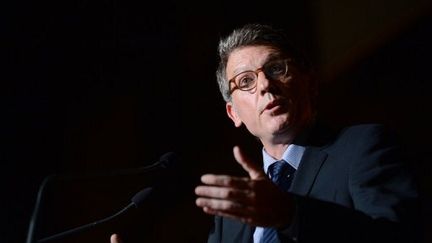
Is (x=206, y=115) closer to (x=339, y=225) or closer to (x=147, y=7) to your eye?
(x=147, y=7)

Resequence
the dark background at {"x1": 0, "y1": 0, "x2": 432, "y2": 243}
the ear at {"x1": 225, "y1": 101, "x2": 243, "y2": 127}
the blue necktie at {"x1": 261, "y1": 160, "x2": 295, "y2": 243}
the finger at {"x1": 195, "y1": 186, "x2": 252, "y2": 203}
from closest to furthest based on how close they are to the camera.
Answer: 1. the finger at {"x1": 195, "y1": 186, "x2": 252, "y2": 203}
2. the blue necktie at {"x1": 261, "y1": 160, "x2": 295, "y2": 243}
3. the ear at {"x1": 225, "y1": 101, "x2": 243, "y2": 127}
4. the dark background at {"x1": 0, "y1": 0, "x2": 432, "y2": 243}

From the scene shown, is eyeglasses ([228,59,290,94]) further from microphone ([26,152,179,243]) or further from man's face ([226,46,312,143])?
microphone ([26,152,179,243])

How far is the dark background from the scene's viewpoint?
2.21 metres

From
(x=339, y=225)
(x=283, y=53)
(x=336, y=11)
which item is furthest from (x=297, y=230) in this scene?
(x=336, y=11)

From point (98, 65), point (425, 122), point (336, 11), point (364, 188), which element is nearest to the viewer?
point (364, 188)

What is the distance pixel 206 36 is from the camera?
9.05ft

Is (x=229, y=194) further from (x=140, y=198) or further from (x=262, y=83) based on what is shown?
(x=262, y=83)

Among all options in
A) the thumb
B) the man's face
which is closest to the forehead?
the man's face

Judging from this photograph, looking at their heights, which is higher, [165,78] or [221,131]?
[165,78]

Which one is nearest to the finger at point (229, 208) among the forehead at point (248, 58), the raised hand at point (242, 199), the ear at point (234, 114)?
the raised hand at point (242, 199)

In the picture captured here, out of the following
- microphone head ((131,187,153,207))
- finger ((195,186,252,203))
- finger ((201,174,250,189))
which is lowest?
microphone head ((131,187,153,207))

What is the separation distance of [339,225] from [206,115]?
172cm

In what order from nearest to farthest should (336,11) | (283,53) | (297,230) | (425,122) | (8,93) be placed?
1. (297,230)
2. (283,53)
3. (425,122)
4. (8,93)
5. (336,11)

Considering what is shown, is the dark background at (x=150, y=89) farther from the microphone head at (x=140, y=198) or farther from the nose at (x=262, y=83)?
the microphone head at (x=140, y=198)
